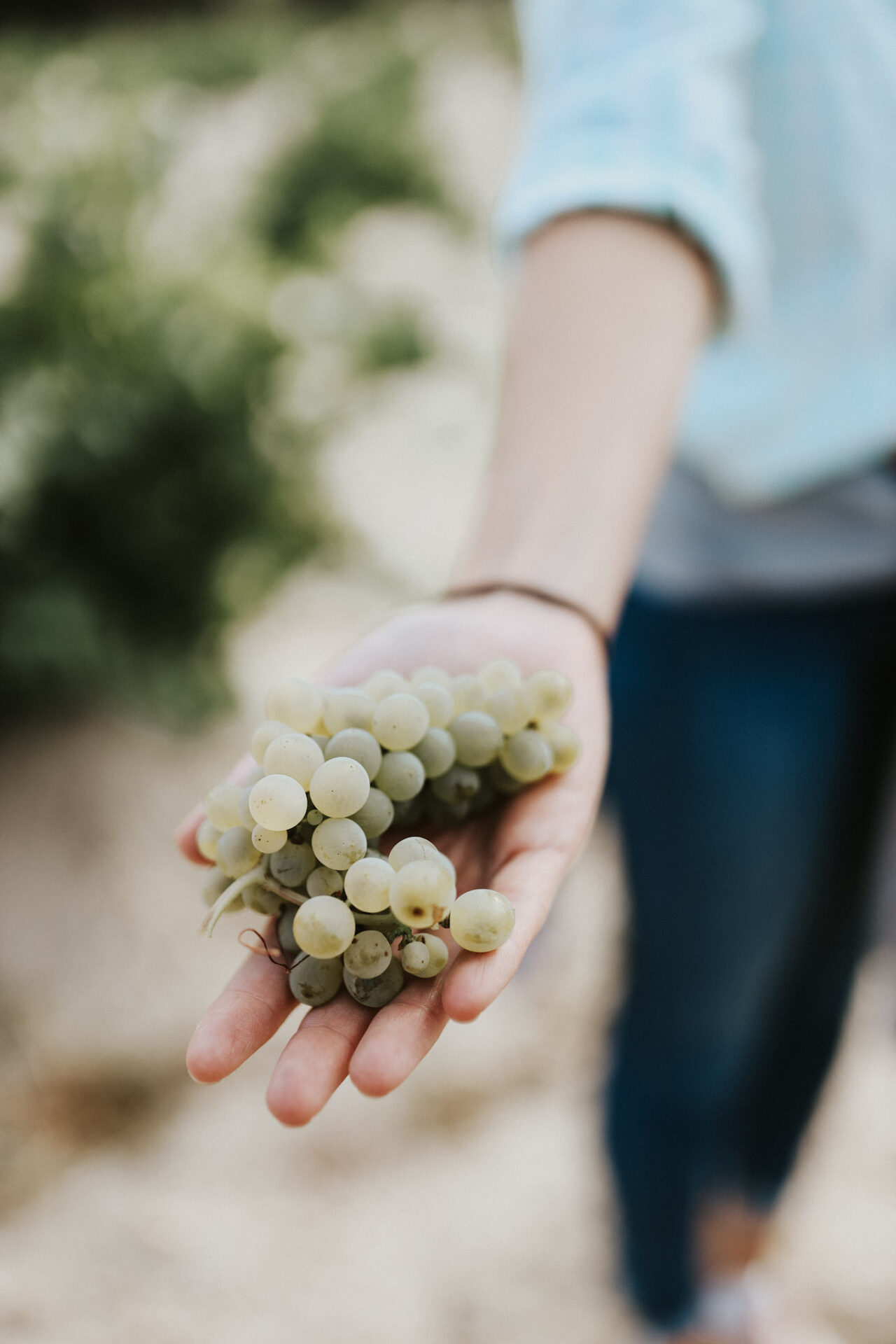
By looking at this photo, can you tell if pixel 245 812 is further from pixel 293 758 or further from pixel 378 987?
pixel 378 987

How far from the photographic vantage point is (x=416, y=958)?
2.73 ft

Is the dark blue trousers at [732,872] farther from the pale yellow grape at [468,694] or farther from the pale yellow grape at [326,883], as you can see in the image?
the pale yellow grape at [326,883]

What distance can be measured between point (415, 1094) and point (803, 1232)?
902 millimetres

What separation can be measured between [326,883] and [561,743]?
0.27 meters

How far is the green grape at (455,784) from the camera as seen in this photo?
98cm

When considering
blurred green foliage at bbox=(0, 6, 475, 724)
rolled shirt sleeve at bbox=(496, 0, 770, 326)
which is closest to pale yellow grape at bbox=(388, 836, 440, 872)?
rolled shirt sleeve at bbox=(496, 0, 770, 326)

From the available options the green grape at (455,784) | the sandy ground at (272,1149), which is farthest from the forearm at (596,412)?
the sandy ground at (272,1149)

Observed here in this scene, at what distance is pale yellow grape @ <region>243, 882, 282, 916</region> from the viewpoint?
917mm

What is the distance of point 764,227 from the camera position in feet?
4.27

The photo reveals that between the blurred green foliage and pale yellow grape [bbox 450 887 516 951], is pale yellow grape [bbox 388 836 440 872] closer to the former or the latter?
pale yellow grape [bbox 450 887 516 951]

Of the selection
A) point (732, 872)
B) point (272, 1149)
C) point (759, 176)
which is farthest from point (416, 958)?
point (272, 1149)

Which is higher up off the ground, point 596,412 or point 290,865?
point 596,412

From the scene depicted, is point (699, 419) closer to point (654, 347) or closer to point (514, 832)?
point (654, 347)

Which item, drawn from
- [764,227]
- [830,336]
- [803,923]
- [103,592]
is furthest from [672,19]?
[103,592]
